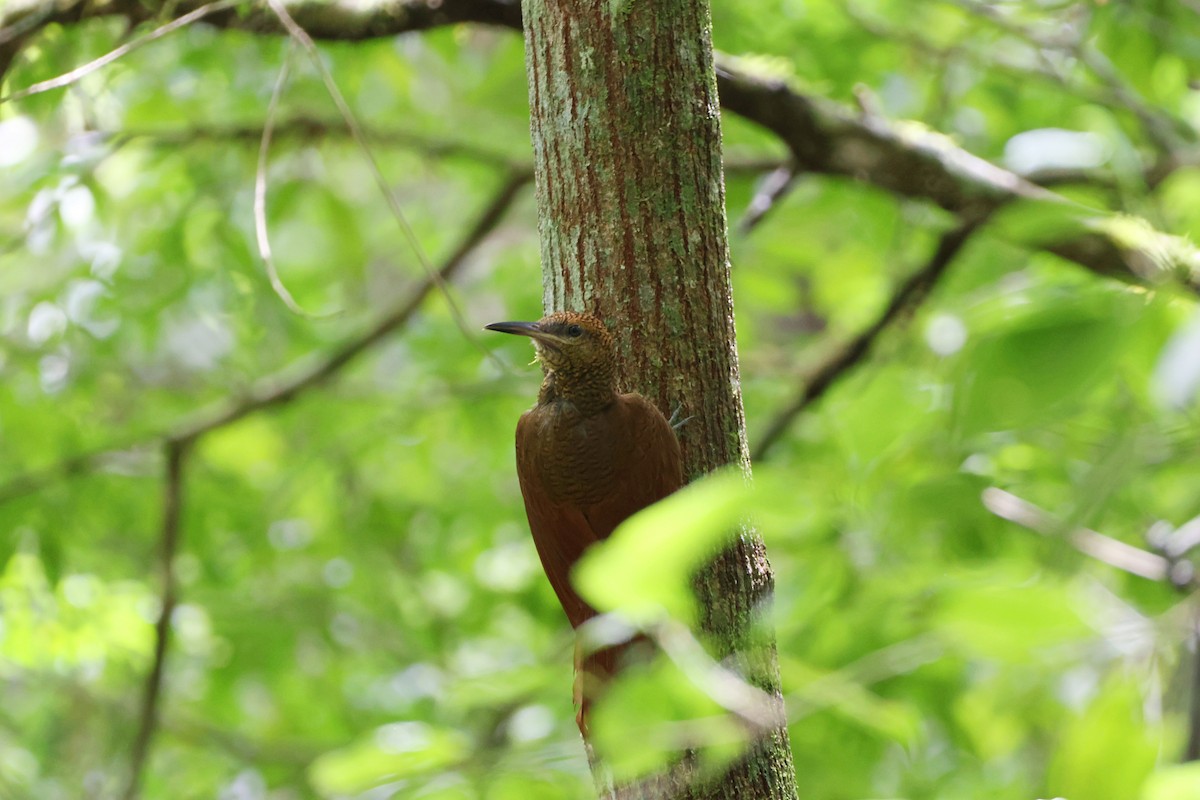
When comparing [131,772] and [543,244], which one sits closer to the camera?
[543,244]

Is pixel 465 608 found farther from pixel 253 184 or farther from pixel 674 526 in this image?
pixel 674 526

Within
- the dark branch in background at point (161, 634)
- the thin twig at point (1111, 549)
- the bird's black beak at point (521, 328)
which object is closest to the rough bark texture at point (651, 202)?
the bird's black beak at point (521, 328)

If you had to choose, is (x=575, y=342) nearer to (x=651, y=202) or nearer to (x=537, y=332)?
(x=537, y=332)

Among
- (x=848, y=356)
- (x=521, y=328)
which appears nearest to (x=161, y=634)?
(x=521, y=328)

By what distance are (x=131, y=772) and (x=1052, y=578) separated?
3572 mm

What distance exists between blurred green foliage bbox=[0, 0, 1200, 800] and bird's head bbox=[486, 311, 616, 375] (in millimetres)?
396

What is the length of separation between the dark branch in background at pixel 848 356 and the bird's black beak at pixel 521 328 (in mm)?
1779

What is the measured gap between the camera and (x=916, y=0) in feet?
11.5

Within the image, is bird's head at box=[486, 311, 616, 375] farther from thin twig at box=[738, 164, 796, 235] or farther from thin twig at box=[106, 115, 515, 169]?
thin twig at box=[106, 115, 515, 169]

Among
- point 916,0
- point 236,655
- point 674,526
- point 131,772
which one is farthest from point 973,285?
point 674,526

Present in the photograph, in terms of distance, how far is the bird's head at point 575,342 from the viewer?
69.2 inches

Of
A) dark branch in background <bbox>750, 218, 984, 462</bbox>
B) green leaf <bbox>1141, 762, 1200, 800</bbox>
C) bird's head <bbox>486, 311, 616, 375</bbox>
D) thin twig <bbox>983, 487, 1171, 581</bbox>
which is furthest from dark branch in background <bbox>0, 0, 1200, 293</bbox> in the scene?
green leaf <bbox>1141, 762, 1200, 800</bbox>

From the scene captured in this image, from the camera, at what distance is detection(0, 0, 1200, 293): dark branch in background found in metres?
2.63

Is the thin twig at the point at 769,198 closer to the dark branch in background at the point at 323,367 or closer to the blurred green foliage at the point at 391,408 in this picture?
the blurred green foliage at the point at 391,408
